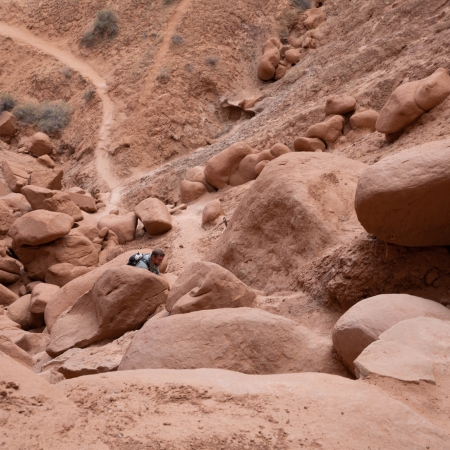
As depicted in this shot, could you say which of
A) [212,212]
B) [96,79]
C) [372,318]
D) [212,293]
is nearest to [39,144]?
[96,79]

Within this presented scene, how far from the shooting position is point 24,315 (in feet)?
28.7

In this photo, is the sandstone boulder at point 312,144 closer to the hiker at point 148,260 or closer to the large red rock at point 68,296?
the large red rock at point 68,296

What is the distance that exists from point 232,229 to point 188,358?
278 cm

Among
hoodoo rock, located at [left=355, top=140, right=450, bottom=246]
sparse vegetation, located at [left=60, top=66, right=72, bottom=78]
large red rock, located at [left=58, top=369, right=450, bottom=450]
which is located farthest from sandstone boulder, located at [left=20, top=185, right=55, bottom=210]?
sparse vegetation, located at [left=60, top=66, right=72, bottom=78]

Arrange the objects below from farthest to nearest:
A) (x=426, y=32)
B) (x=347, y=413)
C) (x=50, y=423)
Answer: (x=426, y=32)
(x=347, y=413)
(x=50, y=423)

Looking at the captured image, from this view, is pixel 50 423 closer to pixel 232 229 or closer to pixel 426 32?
pixel 232 229

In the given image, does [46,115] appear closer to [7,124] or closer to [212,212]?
[7,124]

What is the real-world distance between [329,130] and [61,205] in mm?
5275

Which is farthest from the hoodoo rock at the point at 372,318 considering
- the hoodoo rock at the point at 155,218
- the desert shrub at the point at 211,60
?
the desert shrub at the point at 211,60

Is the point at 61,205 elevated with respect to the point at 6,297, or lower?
elevated

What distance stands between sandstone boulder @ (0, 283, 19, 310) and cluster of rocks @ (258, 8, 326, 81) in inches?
466

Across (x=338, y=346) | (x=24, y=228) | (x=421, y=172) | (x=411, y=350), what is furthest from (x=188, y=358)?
(x=24, y=228)

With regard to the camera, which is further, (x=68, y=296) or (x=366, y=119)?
(x=366, y=119)

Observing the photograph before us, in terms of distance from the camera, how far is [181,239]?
11.0m
